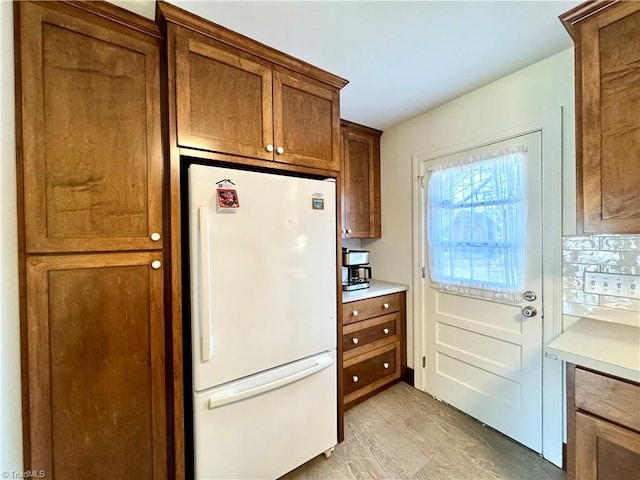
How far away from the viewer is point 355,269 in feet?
8.16

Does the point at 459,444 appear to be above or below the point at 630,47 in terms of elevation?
below

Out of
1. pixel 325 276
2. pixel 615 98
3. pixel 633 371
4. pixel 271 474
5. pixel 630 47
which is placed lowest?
pixel 271 474

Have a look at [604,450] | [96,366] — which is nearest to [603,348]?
[604,450]

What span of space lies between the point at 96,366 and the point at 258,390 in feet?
2.28

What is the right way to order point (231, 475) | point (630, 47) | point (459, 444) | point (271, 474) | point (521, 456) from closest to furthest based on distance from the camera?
point (630, 47), point (231, 475), point (271, 474), point (521, 456), point (459, 444)

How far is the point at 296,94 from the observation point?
5.14 ft

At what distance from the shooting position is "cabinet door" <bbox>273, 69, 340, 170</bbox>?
1.50m

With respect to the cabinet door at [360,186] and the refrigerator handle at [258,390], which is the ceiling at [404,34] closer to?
the cabinet door at [360,186]

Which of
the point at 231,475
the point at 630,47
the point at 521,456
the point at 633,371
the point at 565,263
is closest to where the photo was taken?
the point at 633,371

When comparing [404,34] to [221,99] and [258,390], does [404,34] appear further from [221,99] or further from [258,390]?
[258,390]

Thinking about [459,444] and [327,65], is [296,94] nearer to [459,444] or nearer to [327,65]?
[327,65]

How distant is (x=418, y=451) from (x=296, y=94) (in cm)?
230

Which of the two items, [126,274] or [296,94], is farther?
[296,94]

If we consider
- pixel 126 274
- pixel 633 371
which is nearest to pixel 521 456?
pixel 633 371
